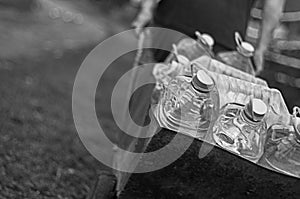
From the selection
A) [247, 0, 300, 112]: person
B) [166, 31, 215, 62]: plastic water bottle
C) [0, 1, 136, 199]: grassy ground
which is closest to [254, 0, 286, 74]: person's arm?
[166, 31, 215, 62]: plastic water bottle

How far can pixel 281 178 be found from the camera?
1.06 meters

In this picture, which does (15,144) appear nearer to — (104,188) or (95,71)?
(104,188)

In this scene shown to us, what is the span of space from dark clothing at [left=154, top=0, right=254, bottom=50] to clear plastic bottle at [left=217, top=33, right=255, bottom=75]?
35 cm

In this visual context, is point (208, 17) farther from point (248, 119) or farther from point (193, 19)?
point (248, 119)

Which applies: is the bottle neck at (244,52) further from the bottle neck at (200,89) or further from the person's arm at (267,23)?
the bottle neck at (200,89)

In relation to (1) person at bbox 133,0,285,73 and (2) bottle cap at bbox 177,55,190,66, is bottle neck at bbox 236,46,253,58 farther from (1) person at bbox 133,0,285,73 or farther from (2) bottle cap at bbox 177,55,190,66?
(1) person at bbox 133,0,285,73

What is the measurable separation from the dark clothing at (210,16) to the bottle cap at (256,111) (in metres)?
0.92

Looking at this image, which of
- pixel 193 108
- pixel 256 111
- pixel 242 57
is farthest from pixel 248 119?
pixel 242 57

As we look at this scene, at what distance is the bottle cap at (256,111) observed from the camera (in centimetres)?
103

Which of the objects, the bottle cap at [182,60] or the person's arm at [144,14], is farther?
the person's arm at [144,14]

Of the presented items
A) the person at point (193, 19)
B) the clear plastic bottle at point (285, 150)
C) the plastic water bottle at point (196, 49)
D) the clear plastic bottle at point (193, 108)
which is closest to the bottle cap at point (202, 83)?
the clear plastic bottle at point (193, 108)

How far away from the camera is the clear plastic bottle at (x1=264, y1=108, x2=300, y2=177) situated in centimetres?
105

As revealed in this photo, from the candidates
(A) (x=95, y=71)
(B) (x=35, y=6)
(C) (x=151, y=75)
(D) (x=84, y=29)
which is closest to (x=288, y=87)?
(C) (x=151, y=75)

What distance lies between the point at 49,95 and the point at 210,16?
1.24 meters
